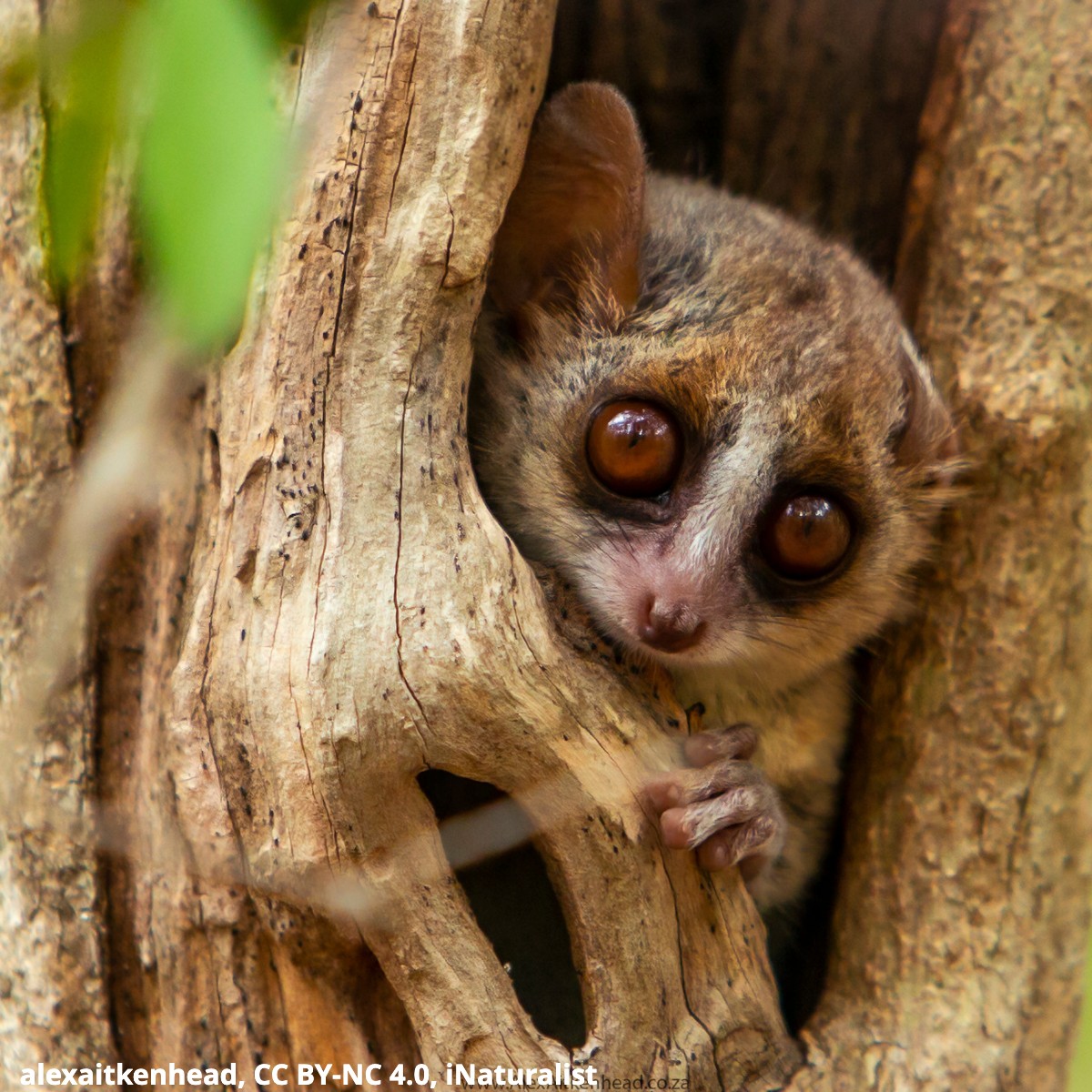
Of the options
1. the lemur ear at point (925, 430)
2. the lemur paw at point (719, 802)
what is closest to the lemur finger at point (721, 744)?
the lemur paw at point (719, 802)

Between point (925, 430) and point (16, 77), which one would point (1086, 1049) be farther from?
point (16, 77)

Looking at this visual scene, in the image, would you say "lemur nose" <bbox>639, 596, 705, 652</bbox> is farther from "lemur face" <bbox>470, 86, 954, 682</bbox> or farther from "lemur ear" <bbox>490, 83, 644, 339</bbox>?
"lemur ear" <bbox>490, 83, 644, 339</bbox>

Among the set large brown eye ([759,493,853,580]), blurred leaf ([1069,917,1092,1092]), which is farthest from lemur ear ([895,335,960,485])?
blurred leaf ([1069,917,1092,1092])

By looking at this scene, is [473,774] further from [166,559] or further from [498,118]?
[498,118]

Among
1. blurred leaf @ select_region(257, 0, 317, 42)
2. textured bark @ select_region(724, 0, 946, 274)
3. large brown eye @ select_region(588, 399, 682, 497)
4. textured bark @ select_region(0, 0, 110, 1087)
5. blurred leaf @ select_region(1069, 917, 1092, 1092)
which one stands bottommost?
blurred leaf @ select_region(1069, 917, 1092, 1092)

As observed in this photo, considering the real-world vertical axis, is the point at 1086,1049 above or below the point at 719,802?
below

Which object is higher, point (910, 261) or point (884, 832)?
point (910, 261)

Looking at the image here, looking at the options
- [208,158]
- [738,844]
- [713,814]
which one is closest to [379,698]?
[713,814]

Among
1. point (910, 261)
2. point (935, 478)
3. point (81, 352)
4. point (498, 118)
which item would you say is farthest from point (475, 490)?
point (910, 261)
